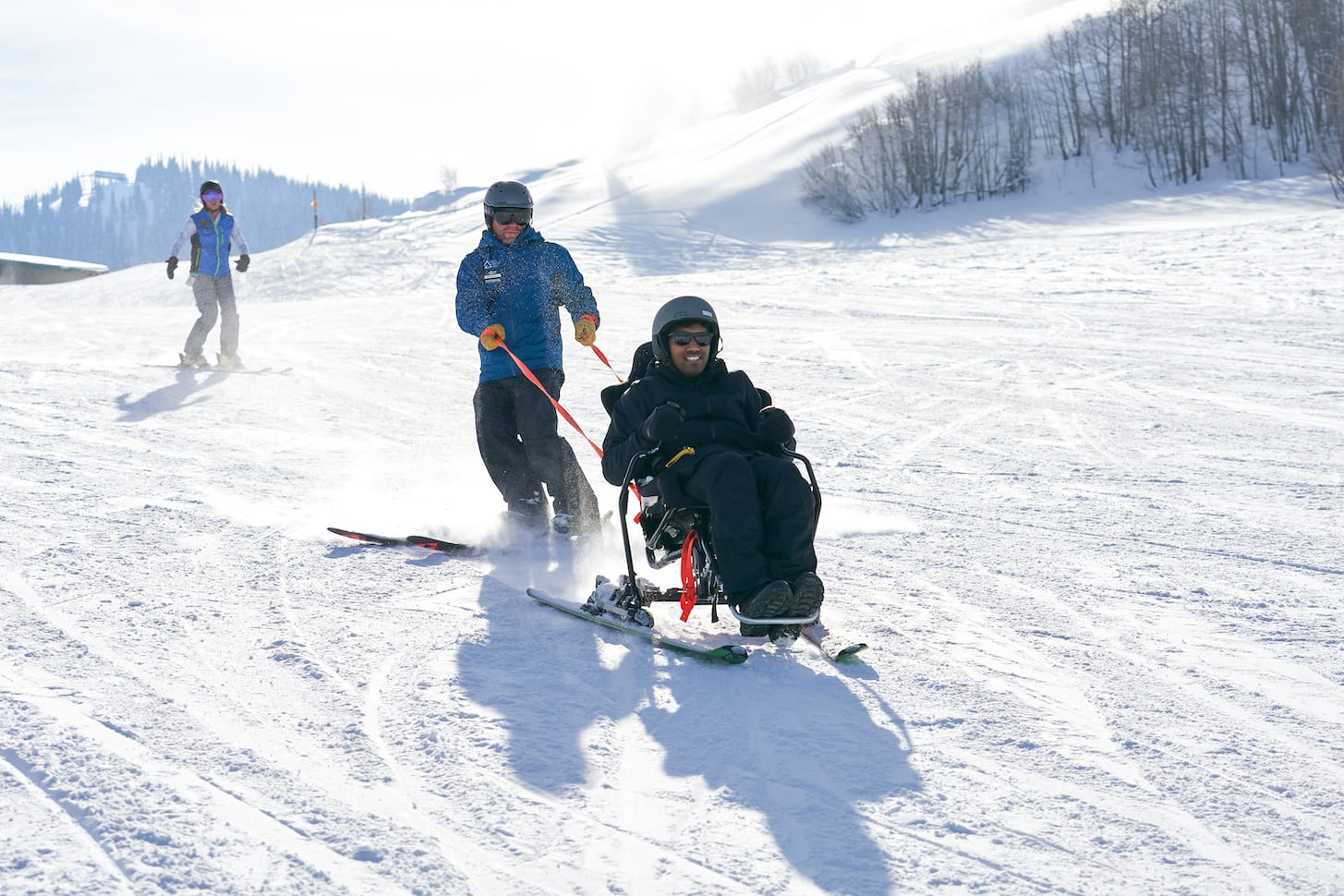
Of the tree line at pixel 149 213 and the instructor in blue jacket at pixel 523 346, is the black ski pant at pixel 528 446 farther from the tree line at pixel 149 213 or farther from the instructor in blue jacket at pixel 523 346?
the tree line at pixel 149 213

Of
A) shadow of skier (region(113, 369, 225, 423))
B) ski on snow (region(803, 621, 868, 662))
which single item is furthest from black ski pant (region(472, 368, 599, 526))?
shadow of skier (region(113, 369, 225, 423))

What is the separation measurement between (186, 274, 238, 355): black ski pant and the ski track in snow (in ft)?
6.41

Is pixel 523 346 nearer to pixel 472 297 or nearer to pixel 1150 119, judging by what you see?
pixel 472 297

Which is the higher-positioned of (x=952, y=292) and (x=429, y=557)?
(x=952, y=292)

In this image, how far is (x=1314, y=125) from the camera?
35406 millimetres

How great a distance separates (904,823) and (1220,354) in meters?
9.28

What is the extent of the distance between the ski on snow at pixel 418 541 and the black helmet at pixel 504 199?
1.65m

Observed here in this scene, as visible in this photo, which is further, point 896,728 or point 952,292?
point 952,292

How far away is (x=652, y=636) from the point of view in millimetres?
4129

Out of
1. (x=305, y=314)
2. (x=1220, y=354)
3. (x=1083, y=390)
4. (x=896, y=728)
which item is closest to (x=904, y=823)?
(x=896, y=728)

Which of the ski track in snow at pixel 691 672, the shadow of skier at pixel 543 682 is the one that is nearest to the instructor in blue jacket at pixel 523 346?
the ski track in snow at pixel 691 672

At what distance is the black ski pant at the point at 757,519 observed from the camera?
13.0ft

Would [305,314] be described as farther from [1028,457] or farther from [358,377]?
[1028,457]

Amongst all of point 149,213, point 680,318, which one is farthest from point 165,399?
point 149,213
